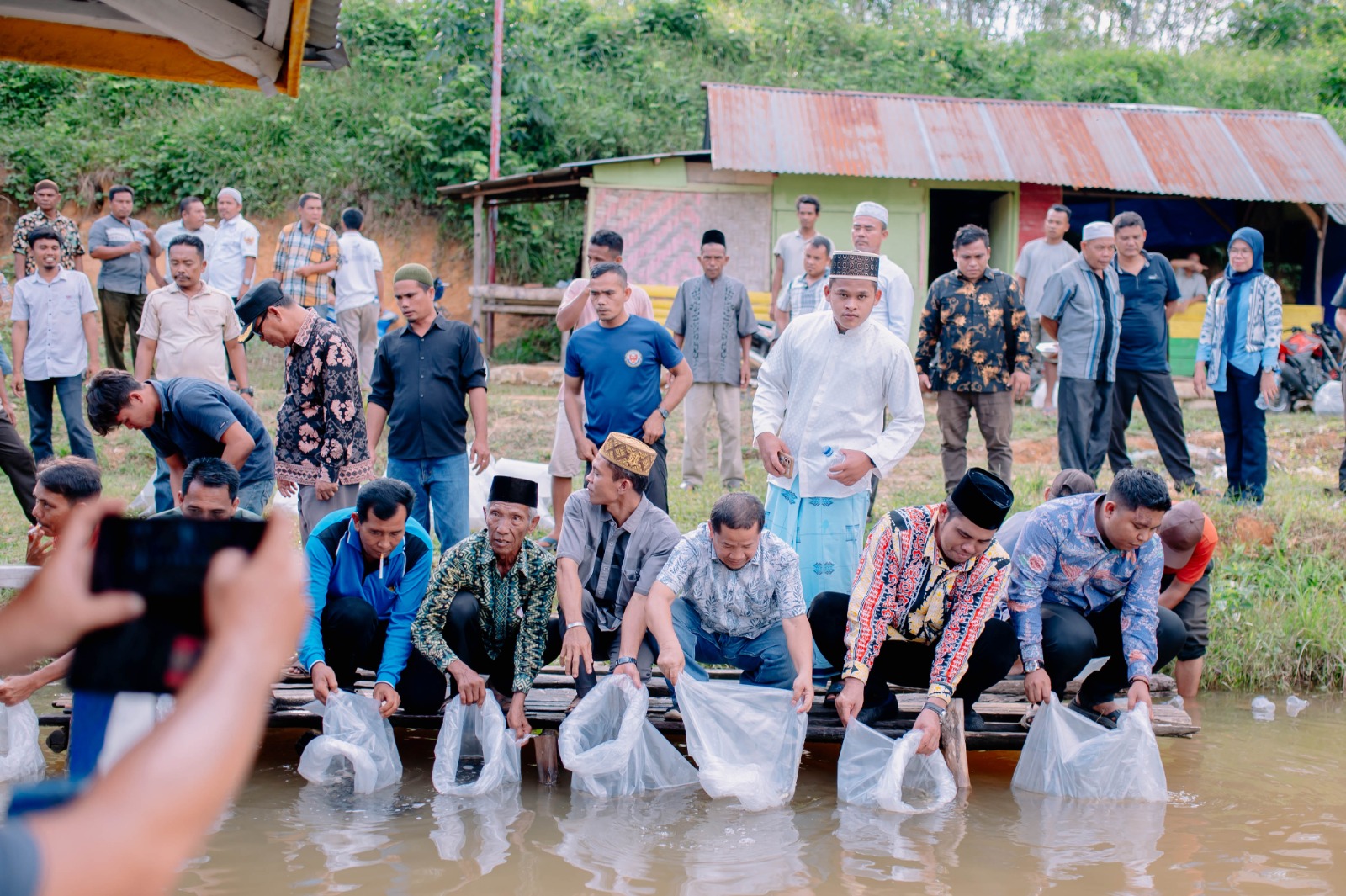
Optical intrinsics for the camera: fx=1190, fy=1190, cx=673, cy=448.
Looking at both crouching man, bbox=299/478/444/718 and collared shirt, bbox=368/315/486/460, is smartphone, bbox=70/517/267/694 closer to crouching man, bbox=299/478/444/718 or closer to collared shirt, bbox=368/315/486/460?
crouching man, bbox=299/478/444/718

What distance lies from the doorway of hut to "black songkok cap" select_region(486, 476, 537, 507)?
10201 millimetres

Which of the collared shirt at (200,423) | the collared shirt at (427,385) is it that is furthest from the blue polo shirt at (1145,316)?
the collared shirt at (200,423)

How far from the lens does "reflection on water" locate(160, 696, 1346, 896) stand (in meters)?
3.77

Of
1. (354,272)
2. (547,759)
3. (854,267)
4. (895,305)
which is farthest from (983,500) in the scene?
(354,272)

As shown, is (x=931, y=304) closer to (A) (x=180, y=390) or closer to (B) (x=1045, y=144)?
(A) (x=180, y=390)

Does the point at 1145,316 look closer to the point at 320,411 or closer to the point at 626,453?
the point at 626,453

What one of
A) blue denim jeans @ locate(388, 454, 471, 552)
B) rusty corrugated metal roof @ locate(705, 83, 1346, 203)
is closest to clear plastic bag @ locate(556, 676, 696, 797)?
blue denim jeans @ locate(388, 454, 471, 552)

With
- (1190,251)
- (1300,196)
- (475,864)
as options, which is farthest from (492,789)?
(1190,251)

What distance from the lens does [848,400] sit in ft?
17.3

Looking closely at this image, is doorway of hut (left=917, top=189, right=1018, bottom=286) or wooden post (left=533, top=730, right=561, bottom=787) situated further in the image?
doorway of hut (left=917, top=189, right=1018, bottom=286)

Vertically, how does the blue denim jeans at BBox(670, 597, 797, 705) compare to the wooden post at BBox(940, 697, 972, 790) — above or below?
above

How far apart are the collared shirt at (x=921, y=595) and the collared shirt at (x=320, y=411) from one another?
2.48 m

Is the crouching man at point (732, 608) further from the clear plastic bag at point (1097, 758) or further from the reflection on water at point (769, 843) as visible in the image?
the clear plastic bag at point (1097, 758)

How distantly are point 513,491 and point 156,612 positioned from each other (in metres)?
3.48
